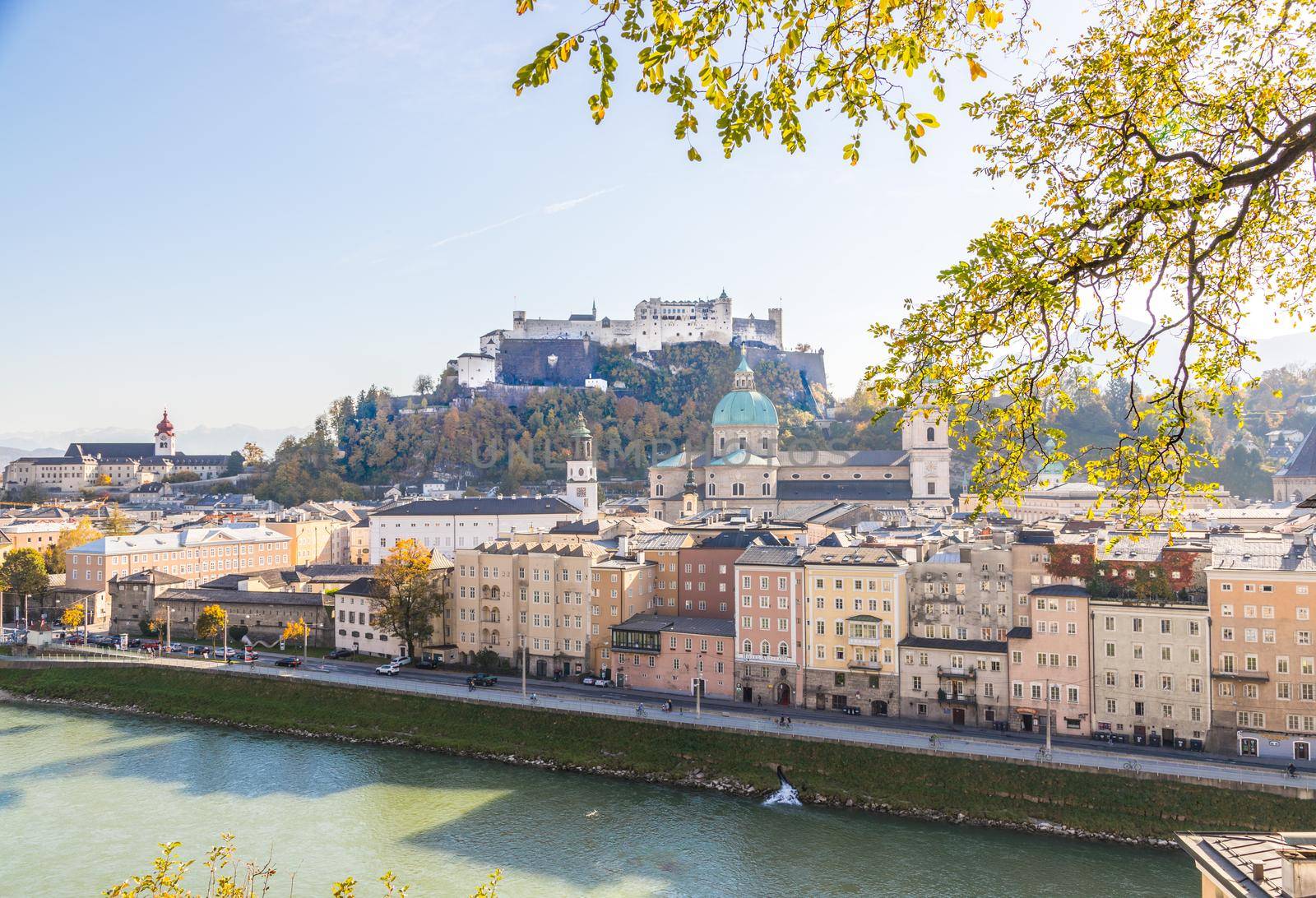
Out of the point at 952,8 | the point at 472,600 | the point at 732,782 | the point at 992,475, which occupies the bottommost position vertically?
the point at 732,782

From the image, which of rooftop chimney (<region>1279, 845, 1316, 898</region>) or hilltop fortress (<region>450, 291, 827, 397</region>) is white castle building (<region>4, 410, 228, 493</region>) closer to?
hilltop fortress (<region>450, 291, 827, 397</region>)

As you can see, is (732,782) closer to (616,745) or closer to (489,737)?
(616,745)

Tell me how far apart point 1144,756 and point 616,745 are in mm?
12060

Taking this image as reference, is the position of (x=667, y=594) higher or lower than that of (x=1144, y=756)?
higher

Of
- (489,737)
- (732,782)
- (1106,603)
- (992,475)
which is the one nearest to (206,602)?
(489,737)

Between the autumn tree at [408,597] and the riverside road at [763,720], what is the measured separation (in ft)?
4.65

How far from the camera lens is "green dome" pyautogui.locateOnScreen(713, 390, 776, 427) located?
214 ft

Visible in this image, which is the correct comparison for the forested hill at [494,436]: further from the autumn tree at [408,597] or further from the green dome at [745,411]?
the autumn tree at [408,597]

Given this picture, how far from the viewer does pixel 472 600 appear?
32.5 m

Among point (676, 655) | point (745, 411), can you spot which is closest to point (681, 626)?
point (676, 655)

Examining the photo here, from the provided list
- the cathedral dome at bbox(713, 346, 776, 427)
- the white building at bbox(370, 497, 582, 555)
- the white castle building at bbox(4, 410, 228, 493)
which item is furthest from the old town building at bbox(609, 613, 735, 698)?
the white castle building at bbox(4, 410, 228, 493)

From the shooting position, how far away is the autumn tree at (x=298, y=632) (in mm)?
36062

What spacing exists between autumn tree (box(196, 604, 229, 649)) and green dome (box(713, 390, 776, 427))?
36.3m

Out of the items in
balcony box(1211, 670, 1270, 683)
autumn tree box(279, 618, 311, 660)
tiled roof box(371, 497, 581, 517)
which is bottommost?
autumn tree box(279, 618, 311, 660)
